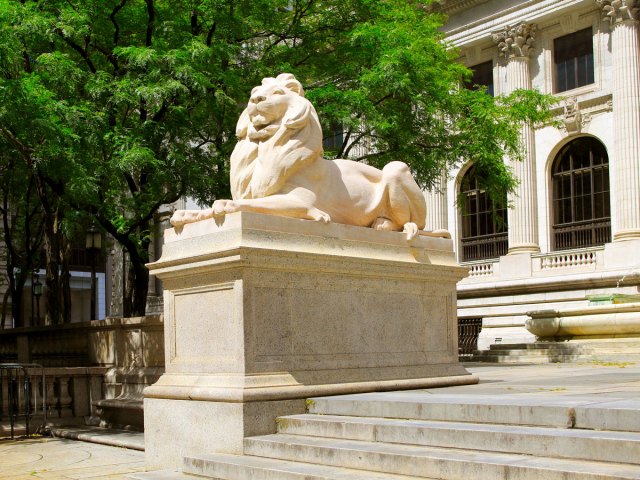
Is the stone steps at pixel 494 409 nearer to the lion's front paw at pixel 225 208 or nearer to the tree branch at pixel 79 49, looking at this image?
the lion's front paw at pixel 225 208

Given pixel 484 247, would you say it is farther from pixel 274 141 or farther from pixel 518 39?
pixel 274 141

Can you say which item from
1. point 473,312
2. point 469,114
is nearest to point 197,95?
point 469,114

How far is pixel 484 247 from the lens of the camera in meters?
39.4

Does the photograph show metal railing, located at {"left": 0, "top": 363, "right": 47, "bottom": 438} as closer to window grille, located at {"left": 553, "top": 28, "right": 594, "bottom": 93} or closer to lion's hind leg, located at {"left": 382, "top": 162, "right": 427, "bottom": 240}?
lion's hind leg, located at {"left": 382, "top": 162, "right": 427, "bottom": 240}

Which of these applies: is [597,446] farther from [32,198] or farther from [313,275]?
[32,198]

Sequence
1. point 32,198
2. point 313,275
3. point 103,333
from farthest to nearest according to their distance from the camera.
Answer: point 32,198 < point 103,333 < point 313,275

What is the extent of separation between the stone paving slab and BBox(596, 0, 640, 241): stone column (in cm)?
2569

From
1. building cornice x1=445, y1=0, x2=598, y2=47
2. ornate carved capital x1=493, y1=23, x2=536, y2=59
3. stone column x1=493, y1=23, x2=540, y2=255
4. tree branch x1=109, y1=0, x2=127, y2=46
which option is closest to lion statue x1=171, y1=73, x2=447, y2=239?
tree branch x1=109, y1=0, x2=127, y2=46

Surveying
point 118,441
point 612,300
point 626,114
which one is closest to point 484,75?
point 626,114

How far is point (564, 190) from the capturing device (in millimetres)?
36969

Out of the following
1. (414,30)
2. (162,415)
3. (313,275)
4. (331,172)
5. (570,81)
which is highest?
(570,81)

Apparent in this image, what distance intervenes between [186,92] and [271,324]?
8.77 metres

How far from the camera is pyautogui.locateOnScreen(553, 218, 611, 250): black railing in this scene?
115 feet

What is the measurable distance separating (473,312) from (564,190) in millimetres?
6403
